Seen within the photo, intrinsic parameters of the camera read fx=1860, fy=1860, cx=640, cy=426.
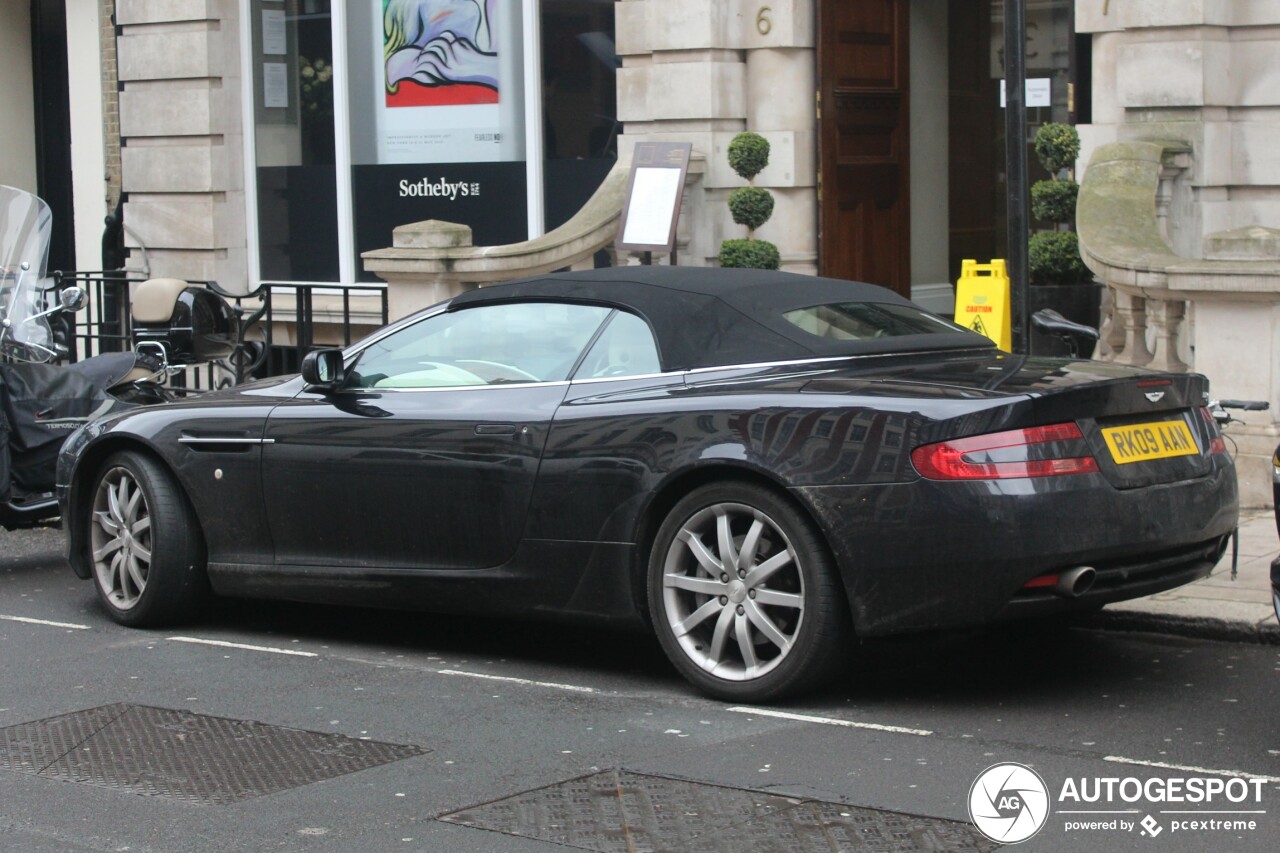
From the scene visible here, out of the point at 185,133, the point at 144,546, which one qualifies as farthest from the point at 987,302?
the point at 185,133

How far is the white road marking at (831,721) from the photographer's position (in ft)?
19.8

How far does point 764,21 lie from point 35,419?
6674 millimetres

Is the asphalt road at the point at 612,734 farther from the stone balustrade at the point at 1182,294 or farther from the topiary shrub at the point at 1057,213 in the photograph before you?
the topiary shrub at the point at 1057,213

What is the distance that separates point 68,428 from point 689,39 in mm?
6184

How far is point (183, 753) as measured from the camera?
5.98 metres

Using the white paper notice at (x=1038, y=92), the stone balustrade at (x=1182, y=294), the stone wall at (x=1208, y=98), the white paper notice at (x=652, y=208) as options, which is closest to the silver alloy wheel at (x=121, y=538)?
the stone balustrade at (x=1182, y=294)

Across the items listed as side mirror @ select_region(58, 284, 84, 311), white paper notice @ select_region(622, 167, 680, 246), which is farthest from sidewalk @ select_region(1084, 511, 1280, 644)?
side mirror @ select_region(58, 284, 84, 311)

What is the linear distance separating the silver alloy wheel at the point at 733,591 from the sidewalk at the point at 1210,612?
6.19 ft

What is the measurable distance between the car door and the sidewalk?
2478mm

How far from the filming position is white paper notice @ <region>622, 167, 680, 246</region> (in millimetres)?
13211

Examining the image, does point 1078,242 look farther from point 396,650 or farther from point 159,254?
point 159,254

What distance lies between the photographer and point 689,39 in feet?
45.5

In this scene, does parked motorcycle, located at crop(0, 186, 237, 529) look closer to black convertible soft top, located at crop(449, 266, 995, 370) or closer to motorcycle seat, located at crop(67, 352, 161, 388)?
motorcycle seat, located at crop(67, 352, 161, 388)

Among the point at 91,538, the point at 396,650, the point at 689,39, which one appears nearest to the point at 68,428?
the point at 91,538
